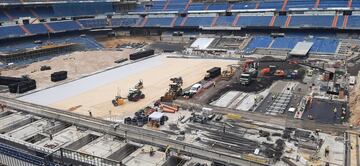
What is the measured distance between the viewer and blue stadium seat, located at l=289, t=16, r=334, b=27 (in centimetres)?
6562

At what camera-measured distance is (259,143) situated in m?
25.4

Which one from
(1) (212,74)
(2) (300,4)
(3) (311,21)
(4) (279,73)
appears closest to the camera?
(4) (279,73)

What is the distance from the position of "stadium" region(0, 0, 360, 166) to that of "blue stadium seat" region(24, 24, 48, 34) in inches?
8.7

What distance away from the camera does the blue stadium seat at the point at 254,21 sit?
71.8m

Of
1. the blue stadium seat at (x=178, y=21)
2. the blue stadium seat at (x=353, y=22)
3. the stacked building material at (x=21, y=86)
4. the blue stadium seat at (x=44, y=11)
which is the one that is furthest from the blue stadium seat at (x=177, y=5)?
the stacked building material at (x=21, y=86)

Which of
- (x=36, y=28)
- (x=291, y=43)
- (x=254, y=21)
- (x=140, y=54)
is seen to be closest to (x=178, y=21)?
(x=254, y=21)

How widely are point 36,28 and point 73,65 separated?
2587cm

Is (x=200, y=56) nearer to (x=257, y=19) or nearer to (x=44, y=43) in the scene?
(x=257, y=19)

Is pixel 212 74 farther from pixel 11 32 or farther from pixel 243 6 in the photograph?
pixel 11 32

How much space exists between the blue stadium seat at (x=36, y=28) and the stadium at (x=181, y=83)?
8.7 inches

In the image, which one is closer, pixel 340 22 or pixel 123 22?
pixel 340 22

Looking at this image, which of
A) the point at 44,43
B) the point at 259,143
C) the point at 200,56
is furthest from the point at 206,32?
the point at 259,143

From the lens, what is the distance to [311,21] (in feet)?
220

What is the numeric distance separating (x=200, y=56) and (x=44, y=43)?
34.9 m
